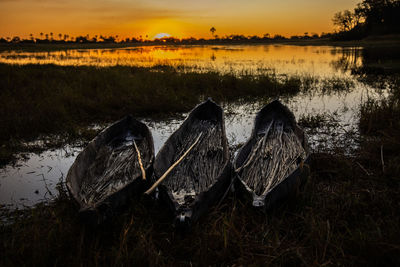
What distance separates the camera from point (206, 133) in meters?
5.62

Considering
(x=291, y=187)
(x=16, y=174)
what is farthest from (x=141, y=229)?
(x=16, y=174)

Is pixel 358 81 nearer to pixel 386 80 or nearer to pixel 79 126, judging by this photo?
pixel 386 80

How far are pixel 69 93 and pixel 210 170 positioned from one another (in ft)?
20.6

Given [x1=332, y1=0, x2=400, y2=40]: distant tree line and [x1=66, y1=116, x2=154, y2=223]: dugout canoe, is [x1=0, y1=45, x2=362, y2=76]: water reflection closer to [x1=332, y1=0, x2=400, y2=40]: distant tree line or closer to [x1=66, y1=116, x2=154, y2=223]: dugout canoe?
[x1=66, y1=116, x2=154, y2=223]: dugout canoe

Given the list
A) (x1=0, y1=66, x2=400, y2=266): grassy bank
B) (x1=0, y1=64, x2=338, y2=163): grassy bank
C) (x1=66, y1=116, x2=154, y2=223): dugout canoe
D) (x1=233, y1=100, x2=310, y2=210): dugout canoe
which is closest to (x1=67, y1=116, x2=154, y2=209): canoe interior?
(x1=66, y1=116, x2=154, y2=223): dugout canoe

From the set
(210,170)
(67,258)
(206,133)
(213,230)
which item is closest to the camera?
(67,258)

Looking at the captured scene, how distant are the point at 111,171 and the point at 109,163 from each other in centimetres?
30

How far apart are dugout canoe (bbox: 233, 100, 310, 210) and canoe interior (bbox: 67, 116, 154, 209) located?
4.40ft

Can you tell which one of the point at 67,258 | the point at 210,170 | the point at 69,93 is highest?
the point at 69,93

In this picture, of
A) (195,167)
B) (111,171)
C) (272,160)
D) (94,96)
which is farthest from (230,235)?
(94,96)

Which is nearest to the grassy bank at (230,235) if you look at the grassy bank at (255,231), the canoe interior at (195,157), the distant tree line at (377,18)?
the grassy bank at (255,231)

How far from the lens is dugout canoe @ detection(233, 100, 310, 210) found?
3225mm

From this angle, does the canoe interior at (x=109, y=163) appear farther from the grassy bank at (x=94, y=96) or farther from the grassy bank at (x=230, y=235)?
the grassy bank at (x=94, y=96)

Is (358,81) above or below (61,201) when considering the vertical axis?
above
